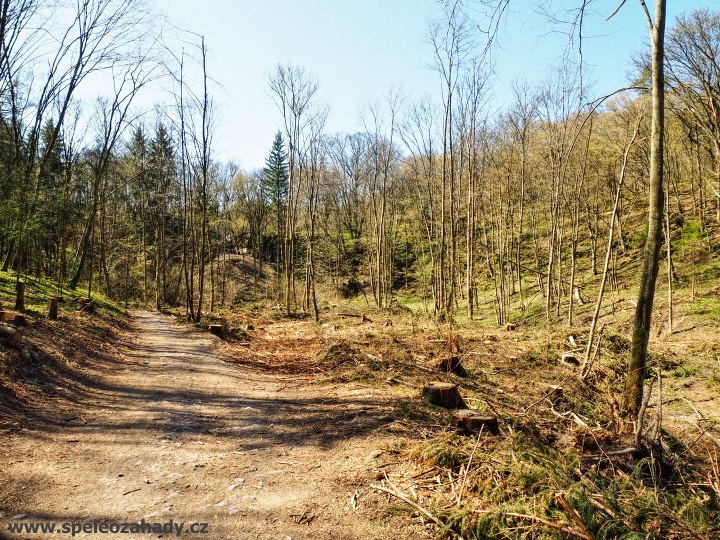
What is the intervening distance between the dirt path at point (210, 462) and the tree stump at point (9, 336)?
1249 mm

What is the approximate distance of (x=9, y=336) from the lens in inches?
248

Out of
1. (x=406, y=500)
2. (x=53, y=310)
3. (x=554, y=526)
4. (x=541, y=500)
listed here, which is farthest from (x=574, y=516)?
(x=53, y=310)

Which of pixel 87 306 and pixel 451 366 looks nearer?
pixel 451 366

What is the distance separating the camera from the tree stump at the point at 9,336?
6.23 meters

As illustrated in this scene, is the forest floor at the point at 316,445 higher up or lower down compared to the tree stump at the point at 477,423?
lower down

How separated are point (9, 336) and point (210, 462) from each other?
4520mm

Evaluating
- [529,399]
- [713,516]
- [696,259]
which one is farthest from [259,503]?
[696,259]

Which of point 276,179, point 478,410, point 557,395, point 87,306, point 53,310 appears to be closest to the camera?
point 478,410

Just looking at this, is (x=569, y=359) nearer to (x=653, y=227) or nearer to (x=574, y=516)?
(x=653, y=227)

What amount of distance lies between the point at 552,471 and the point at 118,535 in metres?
3.20

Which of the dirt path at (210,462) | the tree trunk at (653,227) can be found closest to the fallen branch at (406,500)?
the dirt path at (210,462)

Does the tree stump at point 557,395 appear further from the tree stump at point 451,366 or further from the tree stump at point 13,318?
the tree stump at point 13,318

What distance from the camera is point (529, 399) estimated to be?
6.73m

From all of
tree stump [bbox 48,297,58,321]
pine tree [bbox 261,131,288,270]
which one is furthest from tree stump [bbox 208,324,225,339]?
pine tree [bbox 261,131,288,270]
